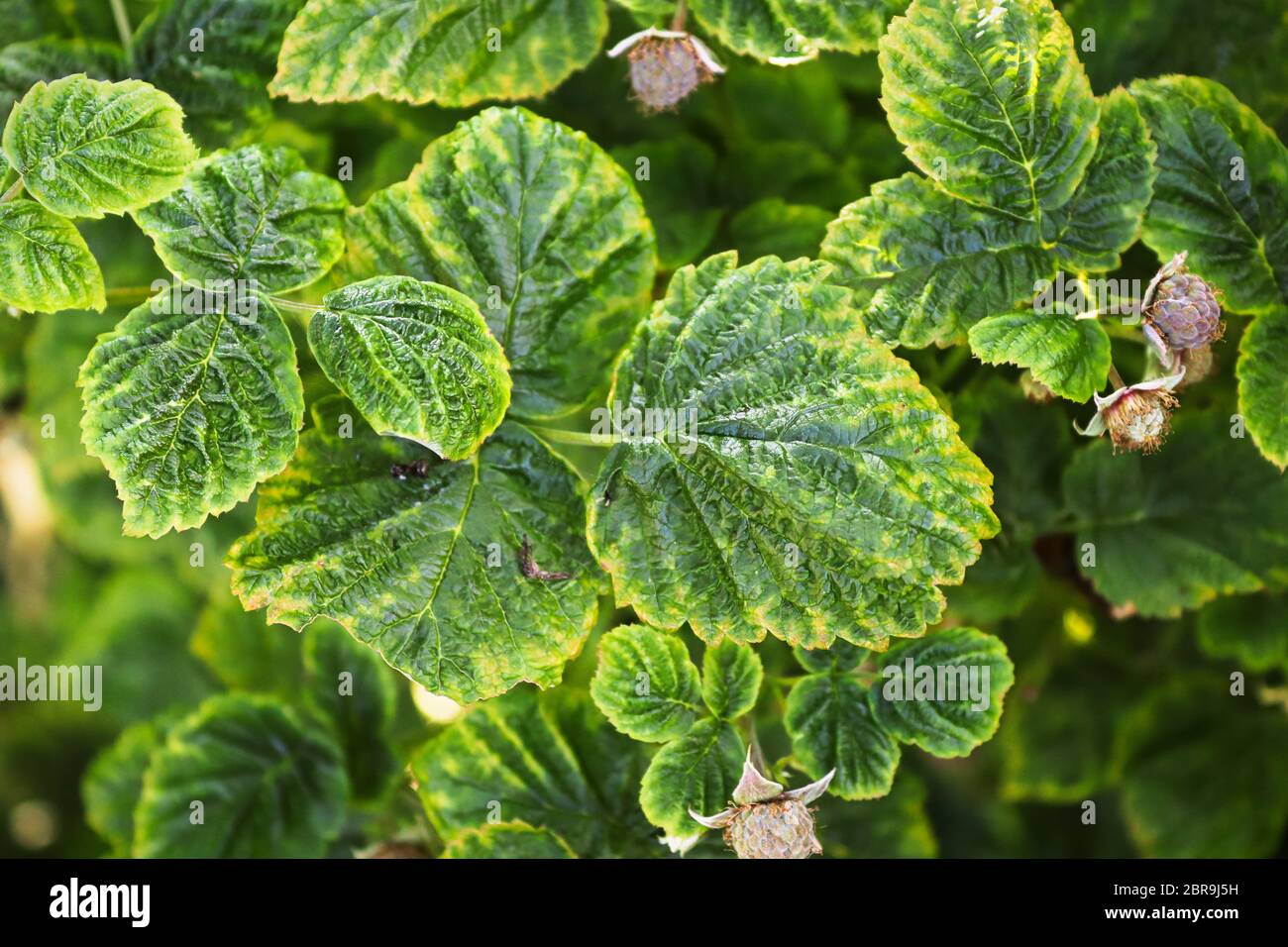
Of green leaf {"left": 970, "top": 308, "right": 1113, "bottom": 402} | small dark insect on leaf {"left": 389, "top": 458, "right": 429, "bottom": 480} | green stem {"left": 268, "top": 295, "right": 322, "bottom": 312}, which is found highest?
green stem {"left": 268, "top": 295, "right": 322, "bottom": 312}

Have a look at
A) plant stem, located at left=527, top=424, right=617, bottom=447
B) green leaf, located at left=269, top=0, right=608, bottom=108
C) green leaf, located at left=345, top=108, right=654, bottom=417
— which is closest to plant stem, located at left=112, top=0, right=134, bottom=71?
green leaf, located at left=269, top=0, right=608, bottom=108

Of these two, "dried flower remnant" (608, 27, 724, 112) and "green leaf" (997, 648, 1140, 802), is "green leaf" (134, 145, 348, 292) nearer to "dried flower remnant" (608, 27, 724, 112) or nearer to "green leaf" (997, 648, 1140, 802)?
"dried flower remnant" (608, 27, 724, 112)

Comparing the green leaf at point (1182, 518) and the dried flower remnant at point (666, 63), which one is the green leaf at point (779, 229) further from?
the green leaf at point (1182, 518)

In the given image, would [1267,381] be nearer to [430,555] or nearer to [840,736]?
[840,736]

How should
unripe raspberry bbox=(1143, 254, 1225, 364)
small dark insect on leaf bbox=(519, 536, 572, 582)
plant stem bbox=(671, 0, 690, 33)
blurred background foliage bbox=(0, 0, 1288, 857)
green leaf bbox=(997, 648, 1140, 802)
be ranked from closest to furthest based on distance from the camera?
unripe raspberry bbox=(1143, 254, 1225, 364), small dark insect on leaf bbox=(519, 536, 572, 582), plant stem bbox=(671, 0, 690, 33), blurred background foliage bbox=(0, 0, 1288, 857), green leaf bbox=(997, 648, 1140, 802)

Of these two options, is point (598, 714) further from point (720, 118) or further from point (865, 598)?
point (720, 118)

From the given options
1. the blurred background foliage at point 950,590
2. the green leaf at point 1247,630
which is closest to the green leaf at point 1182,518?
the blurred background foliage at point 950,590

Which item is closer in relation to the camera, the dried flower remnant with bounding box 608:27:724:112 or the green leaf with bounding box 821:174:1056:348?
the green leaf with bounding box 821:174:1056:348

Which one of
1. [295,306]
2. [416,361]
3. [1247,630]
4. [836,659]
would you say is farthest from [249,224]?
[1247,630]
